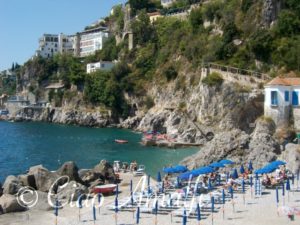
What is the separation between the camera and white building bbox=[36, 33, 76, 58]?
14475cm

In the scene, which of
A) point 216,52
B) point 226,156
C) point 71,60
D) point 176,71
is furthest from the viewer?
point 71,60

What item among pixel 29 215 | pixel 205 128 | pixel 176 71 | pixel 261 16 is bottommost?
pixel 29 215

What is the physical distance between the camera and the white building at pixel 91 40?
401 feet

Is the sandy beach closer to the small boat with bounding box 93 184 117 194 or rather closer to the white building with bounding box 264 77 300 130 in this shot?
the small boat with bounding box 93 184 117 194

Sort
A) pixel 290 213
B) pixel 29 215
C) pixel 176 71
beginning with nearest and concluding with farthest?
pixel 290 213 < pixel 29 215 < pixel 176 71

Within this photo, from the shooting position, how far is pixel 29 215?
2436cm

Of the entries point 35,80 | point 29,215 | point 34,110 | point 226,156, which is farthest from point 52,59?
point 29,215

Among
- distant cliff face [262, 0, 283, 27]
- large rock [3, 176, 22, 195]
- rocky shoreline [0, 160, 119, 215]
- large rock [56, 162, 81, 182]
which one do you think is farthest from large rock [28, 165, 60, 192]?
distant cliff face [262, 0, 283, 27]

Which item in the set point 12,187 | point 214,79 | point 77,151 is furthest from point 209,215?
point 214,79

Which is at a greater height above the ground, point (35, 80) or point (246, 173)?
point (35, 80)

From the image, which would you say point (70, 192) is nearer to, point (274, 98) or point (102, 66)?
point (274, 98)

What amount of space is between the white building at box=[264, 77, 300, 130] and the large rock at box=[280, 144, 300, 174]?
1305 cm

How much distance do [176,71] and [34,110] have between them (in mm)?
53684

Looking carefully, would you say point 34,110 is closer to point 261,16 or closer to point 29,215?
point 261,16
